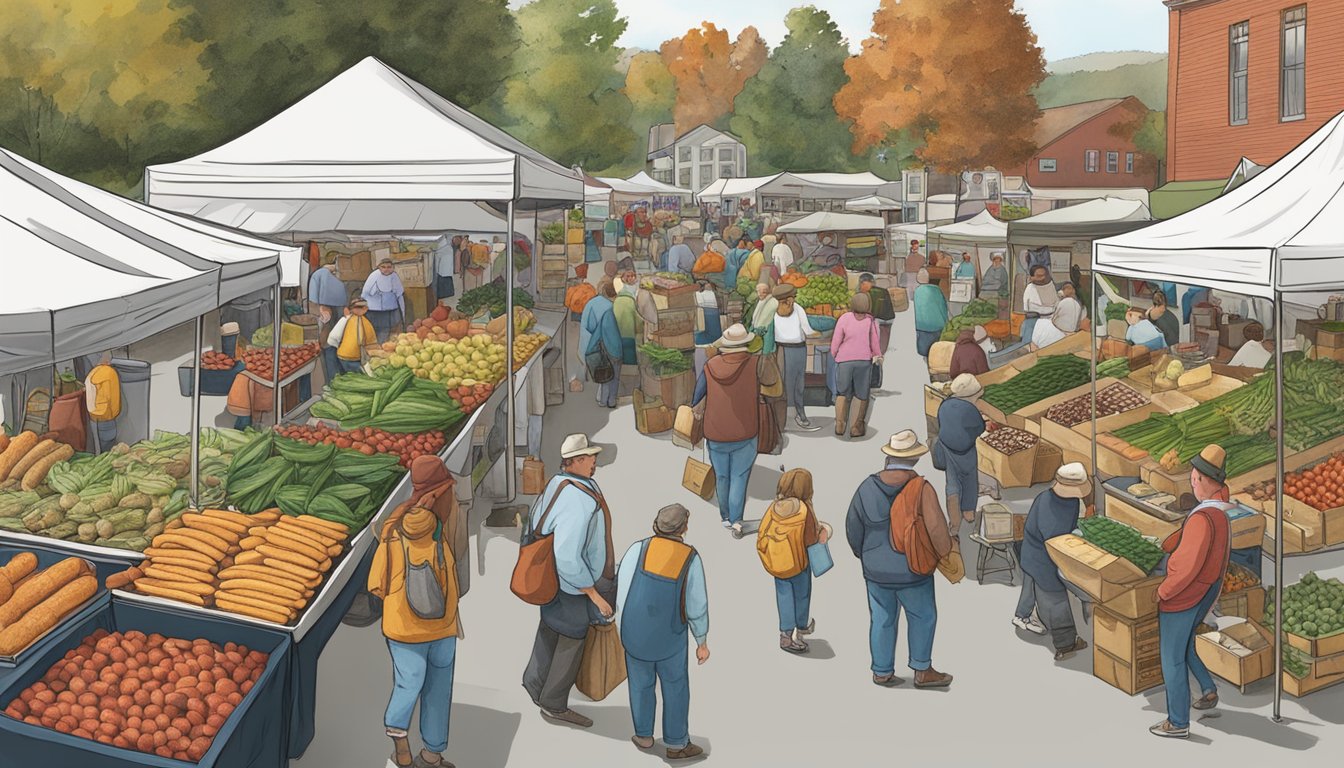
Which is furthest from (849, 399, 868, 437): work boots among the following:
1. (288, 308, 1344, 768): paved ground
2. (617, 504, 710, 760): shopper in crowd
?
(617, 504, 710, 760): shopper in crowd

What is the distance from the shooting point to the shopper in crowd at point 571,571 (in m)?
6.29

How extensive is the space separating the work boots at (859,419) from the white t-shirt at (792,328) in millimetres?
1003

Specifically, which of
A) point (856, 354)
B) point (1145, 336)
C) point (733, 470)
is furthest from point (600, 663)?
point (1145, 336)

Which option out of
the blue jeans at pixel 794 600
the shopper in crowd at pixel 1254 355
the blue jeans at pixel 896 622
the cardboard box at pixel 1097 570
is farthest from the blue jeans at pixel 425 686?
the shopper in crowd at pixel 1254 355

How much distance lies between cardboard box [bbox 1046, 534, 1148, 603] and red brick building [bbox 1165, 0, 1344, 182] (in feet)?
52.5

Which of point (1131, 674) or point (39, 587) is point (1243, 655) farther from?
point (39, 587)

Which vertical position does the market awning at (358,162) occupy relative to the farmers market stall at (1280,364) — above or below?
above

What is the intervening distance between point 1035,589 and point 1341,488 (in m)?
2.38

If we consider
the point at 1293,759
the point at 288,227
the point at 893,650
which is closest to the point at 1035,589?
the point at 893,650

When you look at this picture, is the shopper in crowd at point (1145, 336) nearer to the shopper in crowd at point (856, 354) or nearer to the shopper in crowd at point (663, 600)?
the shopper in crowd at point (856, 354)

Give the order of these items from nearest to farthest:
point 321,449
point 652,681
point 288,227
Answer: point 652,681 < point 321,449 < point 288,227

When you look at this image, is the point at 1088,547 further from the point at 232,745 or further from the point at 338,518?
the point at 232,745

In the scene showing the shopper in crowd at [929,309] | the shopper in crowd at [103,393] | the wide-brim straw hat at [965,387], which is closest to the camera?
the wide-brim straw hat at [965,387]

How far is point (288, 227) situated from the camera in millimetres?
15977
